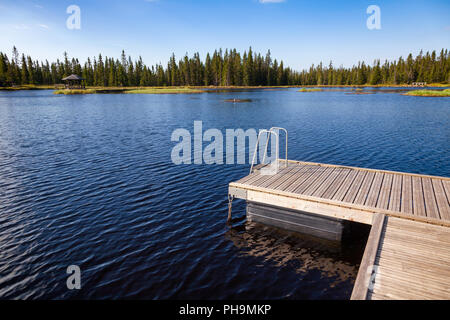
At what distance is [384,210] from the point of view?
9.17m

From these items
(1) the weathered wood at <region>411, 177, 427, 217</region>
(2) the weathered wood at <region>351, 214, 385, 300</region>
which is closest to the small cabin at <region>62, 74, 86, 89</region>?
(1) the weathered wood at <region>411, 177, 427, 217</region>

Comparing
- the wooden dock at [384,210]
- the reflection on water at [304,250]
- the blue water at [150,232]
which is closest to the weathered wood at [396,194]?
the wooden dock at [384,210]

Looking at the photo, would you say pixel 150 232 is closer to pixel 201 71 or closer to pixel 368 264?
pixel 368 264

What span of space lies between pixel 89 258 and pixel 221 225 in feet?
17.2

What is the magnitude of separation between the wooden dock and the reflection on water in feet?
3.88

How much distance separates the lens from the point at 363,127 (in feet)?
114

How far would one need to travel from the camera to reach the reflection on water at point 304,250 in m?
8.93

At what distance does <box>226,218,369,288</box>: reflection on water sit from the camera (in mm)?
8930

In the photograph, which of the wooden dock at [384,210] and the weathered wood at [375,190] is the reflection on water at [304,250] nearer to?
the wooden dock at [384,210]

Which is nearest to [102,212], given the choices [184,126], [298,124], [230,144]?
[230,144]

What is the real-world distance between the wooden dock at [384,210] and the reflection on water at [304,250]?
1.18 meters

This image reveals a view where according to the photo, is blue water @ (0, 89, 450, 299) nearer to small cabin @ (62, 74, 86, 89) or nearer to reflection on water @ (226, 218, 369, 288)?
reflection on water @ (226, 218, 369, 288)
